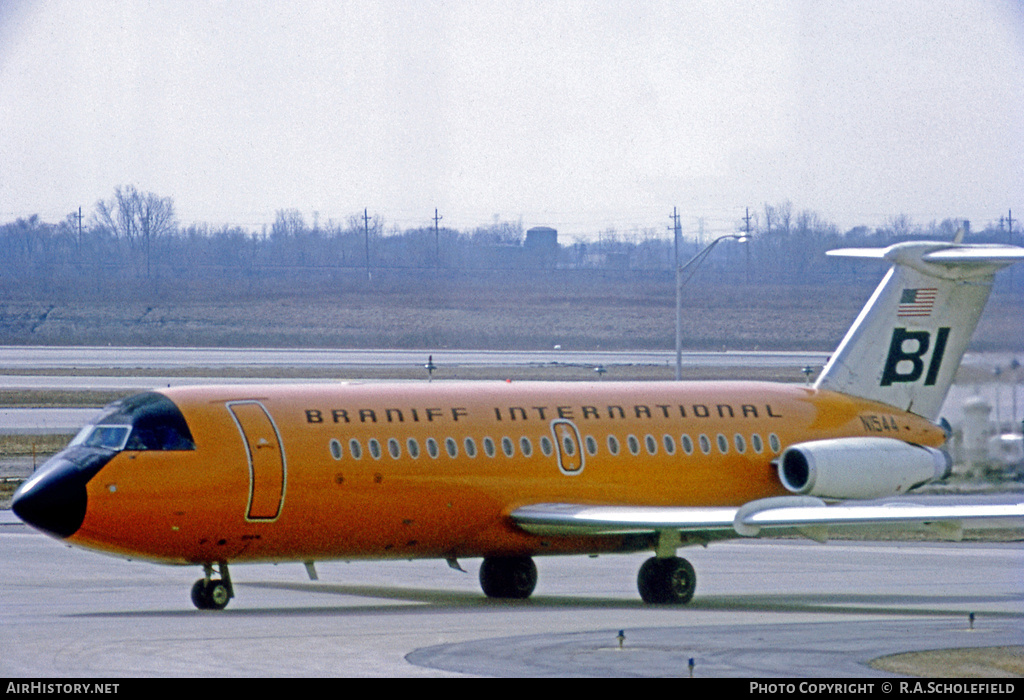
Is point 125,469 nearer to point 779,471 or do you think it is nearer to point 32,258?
point 779,471

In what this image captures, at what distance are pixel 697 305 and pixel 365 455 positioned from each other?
4366 inches

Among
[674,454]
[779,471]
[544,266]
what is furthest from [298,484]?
[544,266]

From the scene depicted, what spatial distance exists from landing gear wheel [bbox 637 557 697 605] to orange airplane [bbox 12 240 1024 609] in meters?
0.04

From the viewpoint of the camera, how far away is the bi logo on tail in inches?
1304

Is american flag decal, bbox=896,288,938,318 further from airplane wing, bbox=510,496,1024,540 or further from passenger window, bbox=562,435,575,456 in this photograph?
passenger window, bbox=562,435,575,456

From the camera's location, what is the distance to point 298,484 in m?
26.4

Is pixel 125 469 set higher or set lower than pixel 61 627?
higher

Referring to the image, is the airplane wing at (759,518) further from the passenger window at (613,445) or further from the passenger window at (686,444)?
the passenger window at (686,444)

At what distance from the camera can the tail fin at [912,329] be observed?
32.9 meters

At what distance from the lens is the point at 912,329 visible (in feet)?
109

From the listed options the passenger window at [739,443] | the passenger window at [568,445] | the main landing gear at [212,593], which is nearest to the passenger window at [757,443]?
the passenger window at [739,443]

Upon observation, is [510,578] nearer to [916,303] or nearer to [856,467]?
[856,467]

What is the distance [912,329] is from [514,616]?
1212cm

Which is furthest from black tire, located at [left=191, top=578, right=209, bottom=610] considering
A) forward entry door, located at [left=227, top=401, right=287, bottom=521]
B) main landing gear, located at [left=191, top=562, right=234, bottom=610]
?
forward entry door, located at [left=227, top=401, right=287, bottom=521]
